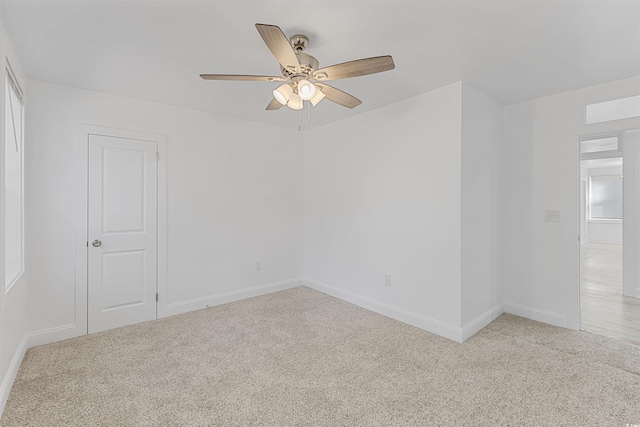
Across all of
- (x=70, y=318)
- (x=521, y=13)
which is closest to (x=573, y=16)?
(x=521, y=13)

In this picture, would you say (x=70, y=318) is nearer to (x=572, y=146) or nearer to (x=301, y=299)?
(x=301, y=299)

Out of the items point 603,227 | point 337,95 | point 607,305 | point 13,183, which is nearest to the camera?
point 337,95

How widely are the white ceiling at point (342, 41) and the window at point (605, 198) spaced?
8.74 metres

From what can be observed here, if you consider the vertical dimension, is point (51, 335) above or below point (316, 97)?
below

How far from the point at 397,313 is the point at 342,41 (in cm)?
266

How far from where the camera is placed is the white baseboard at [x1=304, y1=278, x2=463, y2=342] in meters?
2.83

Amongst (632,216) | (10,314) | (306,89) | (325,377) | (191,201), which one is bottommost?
(325,377)

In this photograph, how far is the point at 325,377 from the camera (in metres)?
2.21

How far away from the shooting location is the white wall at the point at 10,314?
1875mm

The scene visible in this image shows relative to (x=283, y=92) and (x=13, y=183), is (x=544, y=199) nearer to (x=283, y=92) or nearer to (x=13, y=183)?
(x=283, y=92)

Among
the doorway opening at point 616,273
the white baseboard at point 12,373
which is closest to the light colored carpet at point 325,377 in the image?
the white baseboard at point 12,373

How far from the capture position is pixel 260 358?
8.14 feet

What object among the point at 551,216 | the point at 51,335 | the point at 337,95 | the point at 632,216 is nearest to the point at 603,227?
the point at 632,216

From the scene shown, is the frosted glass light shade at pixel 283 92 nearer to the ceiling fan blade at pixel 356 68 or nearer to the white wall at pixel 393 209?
the ceiling fan blade at pixel 356 68
